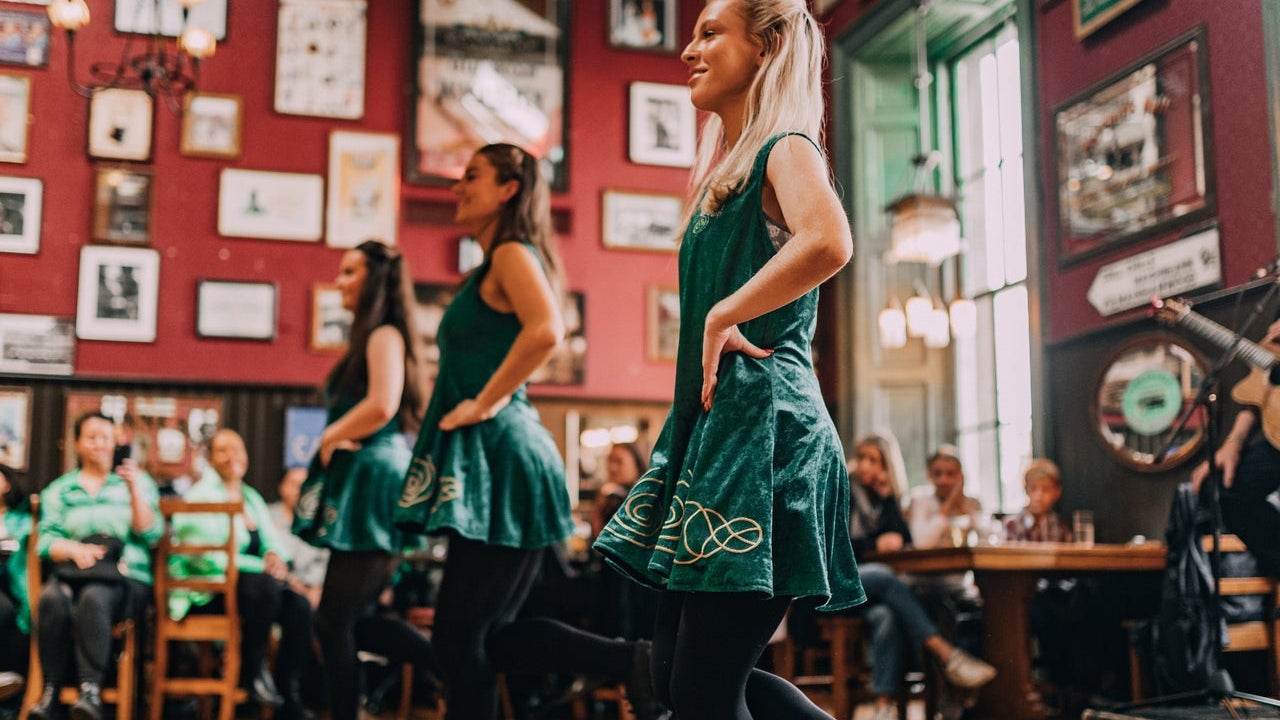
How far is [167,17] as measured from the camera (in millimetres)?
7973

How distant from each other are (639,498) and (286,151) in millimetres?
6929

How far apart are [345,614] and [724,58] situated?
1.73 m

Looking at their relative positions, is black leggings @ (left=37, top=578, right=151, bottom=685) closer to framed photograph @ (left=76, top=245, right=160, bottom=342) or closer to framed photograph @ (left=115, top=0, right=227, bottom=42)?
framed photograph @ (left=76, top=245, right=160, bottom=342)

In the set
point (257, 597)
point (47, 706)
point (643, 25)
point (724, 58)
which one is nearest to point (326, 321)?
point (643, 25)

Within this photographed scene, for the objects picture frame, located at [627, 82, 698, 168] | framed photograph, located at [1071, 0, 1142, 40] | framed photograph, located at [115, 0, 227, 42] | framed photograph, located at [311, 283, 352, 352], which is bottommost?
framed photograph, located at [311, 283, 352, 352]

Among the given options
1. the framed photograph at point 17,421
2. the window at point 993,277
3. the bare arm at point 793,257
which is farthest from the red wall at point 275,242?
the bare arm at point 793,257

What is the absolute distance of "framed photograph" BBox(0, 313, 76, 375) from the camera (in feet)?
24.4

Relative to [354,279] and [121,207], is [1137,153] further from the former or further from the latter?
[121,207]

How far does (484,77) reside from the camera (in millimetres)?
8375

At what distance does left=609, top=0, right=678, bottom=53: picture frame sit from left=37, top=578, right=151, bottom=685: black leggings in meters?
5.42

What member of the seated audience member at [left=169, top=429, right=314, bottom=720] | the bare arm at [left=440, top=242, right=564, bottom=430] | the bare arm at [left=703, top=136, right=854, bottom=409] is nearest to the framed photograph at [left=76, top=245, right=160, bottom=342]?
the seated audience member at [left=169, top=429, right=314, bottom=720]

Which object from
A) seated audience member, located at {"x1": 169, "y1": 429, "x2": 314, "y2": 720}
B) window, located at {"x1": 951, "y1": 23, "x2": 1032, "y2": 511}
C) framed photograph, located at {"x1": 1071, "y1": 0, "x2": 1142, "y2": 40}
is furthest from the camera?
window, located at {"x1": 951, "y1": 23, "x2": 1032, "y2": 511}

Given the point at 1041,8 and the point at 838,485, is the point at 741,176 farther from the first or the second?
the point at 1041,8

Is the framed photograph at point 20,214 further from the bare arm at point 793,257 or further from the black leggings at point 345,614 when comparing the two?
the bare arm at point 793,257
